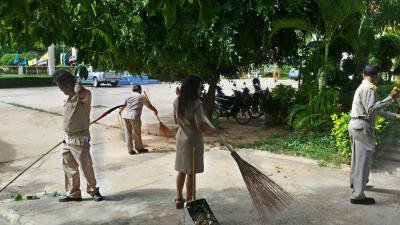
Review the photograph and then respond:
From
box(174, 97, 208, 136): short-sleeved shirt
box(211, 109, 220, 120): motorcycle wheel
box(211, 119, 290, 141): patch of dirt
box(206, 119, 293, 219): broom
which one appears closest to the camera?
box(206, 119, 293, 219): broom

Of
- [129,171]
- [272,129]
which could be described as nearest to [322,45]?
[272,129]

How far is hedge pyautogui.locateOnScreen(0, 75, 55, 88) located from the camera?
30.1 metres

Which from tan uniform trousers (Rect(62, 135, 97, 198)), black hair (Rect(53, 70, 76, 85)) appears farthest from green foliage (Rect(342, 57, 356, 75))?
black hair (Rect(53, 70, 76, 85))

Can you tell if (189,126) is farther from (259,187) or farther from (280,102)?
(280,102)

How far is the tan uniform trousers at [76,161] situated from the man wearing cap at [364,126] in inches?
124

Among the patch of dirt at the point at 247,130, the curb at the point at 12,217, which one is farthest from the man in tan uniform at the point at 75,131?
the patch of dirt at the point at 247,130

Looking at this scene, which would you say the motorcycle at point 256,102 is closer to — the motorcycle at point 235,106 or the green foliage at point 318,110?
the motorcycle at point 235,106

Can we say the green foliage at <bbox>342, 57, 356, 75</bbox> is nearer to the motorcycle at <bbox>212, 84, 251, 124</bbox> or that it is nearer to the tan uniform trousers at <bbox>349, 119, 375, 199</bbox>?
the motorcycle at <bbox>212, 84, 251, 124</bbox>

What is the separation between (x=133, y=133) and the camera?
30.7 feet

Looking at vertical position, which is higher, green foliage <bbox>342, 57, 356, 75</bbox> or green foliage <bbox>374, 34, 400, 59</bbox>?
green foliage <bbox>374, 34, 400, 59</bbox>

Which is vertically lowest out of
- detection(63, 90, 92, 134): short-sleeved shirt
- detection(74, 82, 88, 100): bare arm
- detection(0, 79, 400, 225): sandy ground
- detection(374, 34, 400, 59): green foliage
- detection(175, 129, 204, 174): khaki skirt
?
detection(0, 79, 400, 225): sandy ground

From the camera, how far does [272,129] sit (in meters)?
11.2

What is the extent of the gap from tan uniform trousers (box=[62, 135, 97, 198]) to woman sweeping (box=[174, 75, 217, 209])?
121 centimetres

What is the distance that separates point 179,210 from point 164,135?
5380mm
